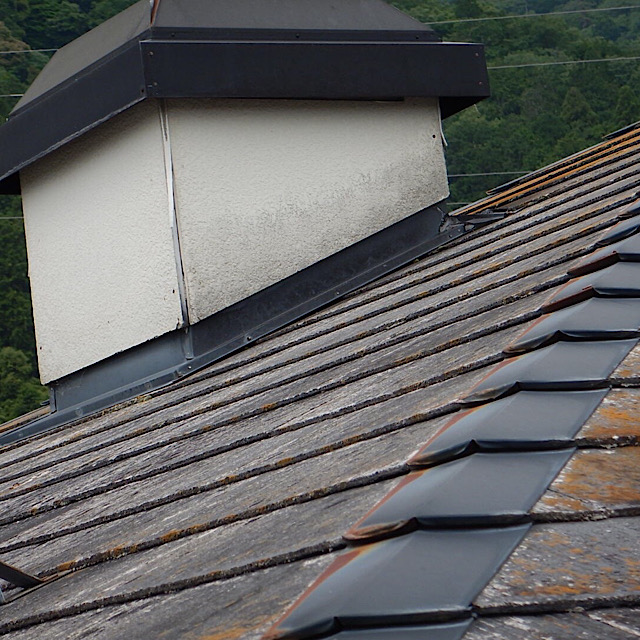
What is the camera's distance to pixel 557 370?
1.95 meters

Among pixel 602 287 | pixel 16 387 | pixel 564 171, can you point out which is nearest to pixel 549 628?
pixel 602 287

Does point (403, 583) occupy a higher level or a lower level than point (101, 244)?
lower

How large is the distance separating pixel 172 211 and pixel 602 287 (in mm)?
2484

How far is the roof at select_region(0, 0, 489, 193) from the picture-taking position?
4.44 meters

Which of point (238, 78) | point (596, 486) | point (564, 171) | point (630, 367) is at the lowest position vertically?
point (596, 486)

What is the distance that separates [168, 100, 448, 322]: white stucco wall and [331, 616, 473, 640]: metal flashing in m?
3.29

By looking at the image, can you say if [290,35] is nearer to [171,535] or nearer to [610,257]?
[610,257]

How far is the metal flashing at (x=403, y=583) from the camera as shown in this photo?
1.22 metres

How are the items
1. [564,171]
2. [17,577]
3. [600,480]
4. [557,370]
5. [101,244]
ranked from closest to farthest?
[600,480] < [557,370] < [17,577] < [101,244] < [564,171]

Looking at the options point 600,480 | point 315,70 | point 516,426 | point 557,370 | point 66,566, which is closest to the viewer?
point 600,480

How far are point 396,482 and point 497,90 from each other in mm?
50787

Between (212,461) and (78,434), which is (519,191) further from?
(212,461)

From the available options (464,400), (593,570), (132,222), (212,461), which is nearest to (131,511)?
(212,461)

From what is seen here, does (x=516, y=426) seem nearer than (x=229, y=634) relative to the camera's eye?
No
